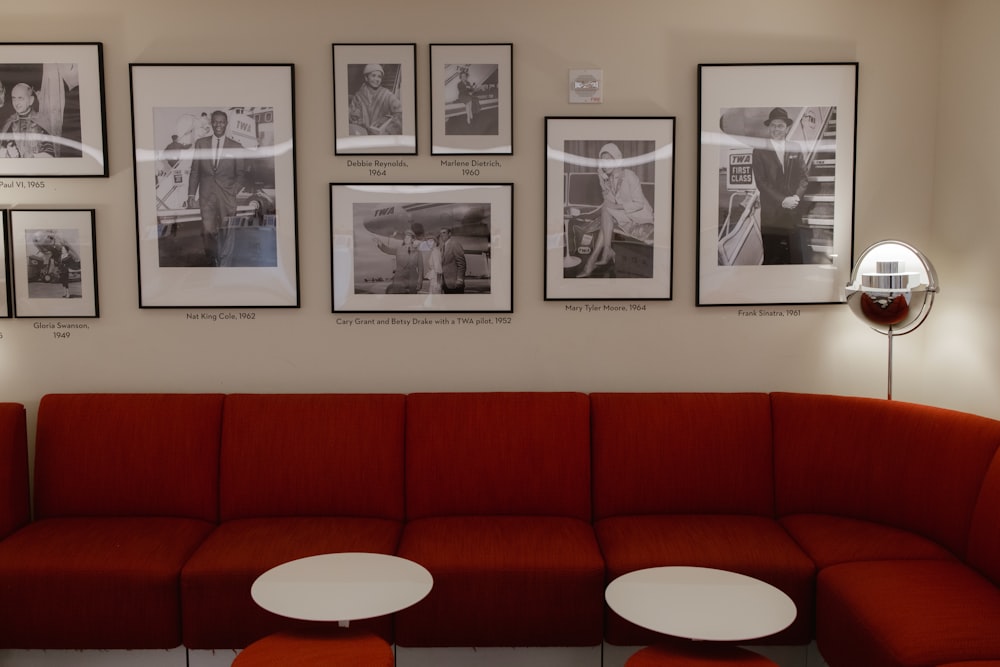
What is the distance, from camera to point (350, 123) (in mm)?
3574

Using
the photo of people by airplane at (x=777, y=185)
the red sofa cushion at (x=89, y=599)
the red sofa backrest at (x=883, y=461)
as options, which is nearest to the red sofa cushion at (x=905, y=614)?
the red sofa backrest at (x=883, y=461)

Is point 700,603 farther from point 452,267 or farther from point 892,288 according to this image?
point 452,267

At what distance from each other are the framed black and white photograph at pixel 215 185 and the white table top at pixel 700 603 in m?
2.10

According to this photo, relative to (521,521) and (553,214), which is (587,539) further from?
(553,214)

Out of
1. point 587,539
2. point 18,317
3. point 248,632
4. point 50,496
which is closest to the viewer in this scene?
point 248,632

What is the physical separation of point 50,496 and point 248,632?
4.10 ft

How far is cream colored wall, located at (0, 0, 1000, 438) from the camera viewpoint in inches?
140

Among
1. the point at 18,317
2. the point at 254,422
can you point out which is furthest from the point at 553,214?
the point at 18,317

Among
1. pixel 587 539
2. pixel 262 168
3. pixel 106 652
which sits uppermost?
pixel 262 168

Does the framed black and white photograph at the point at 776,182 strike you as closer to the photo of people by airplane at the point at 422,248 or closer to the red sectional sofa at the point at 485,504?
the red sectional sofa at the point at 485,504

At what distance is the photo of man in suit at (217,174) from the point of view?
3570 millimetres

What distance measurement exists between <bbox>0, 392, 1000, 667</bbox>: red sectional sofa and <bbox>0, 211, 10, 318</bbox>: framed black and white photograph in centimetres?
55
